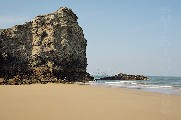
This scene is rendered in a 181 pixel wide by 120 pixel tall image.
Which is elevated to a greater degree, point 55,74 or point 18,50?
point 18,50

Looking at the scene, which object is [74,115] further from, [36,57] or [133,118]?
[36,57]

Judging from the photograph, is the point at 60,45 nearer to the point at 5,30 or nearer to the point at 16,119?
the point at 5,30

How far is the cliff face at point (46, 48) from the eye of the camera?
2057 inches

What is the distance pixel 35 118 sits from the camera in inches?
286

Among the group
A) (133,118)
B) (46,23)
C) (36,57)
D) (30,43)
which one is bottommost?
(133,118)

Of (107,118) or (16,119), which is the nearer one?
(16,119)

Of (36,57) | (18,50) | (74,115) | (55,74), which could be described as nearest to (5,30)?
(18,50)

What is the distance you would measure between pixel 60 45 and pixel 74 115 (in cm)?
4940

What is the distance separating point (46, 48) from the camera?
5634 cm

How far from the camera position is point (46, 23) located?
5969 cm

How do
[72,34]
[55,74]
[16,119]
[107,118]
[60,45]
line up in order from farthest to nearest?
[72,34] < [60,45] < [55,74] < [107,118] < [16,119]

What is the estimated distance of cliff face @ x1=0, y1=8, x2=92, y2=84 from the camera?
52.2 m

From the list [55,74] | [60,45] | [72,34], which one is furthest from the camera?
[72,34]

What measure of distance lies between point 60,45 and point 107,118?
49857 millimetres
